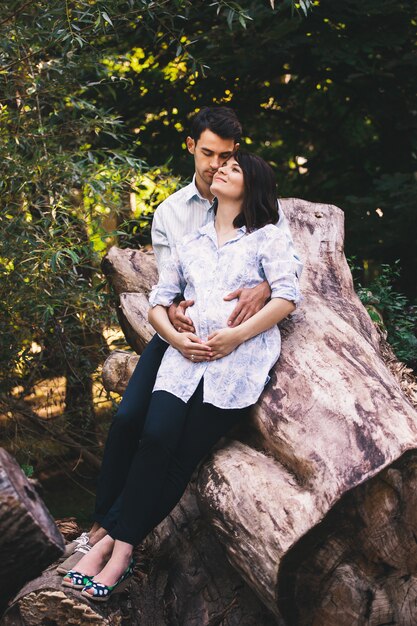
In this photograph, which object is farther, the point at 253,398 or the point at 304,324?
Answer: the point at 304,324

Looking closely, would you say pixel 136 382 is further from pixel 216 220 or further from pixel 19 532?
pixel 19 532

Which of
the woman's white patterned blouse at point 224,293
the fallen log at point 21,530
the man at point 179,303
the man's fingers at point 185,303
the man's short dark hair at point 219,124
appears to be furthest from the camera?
the man's short dark hair at point 219,124

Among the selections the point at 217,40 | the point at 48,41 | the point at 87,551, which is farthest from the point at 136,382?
the point at 217,40

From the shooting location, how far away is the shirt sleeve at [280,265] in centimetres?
322

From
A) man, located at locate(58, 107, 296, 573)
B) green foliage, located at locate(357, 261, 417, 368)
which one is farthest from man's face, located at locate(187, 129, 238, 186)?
green foliage, located at locate(357, 261, 417, 368)

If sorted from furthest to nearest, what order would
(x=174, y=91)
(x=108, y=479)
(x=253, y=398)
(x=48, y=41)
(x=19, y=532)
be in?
(x=174, y=91), (x=48, y=41), (x=108, y=479), (x=253, y=398), (x=19, y=532)

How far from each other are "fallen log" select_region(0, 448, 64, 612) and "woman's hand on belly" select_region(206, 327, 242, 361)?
104cm

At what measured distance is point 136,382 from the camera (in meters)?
3.39

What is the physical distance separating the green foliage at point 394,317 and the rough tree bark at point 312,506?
66.4 inches

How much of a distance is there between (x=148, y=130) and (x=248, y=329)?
11.9 feet

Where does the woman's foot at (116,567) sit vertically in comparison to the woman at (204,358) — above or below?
below

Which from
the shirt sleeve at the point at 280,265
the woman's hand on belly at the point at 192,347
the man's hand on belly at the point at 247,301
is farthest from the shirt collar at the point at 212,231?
the woman's hand on belly at the point at 192,347

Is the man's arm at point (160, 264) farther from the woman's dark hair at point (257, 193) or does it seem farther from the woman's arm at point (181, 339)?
the woman's dark hair at point (257, 193)

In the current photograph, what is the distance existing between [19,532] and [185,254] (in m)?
1.56
